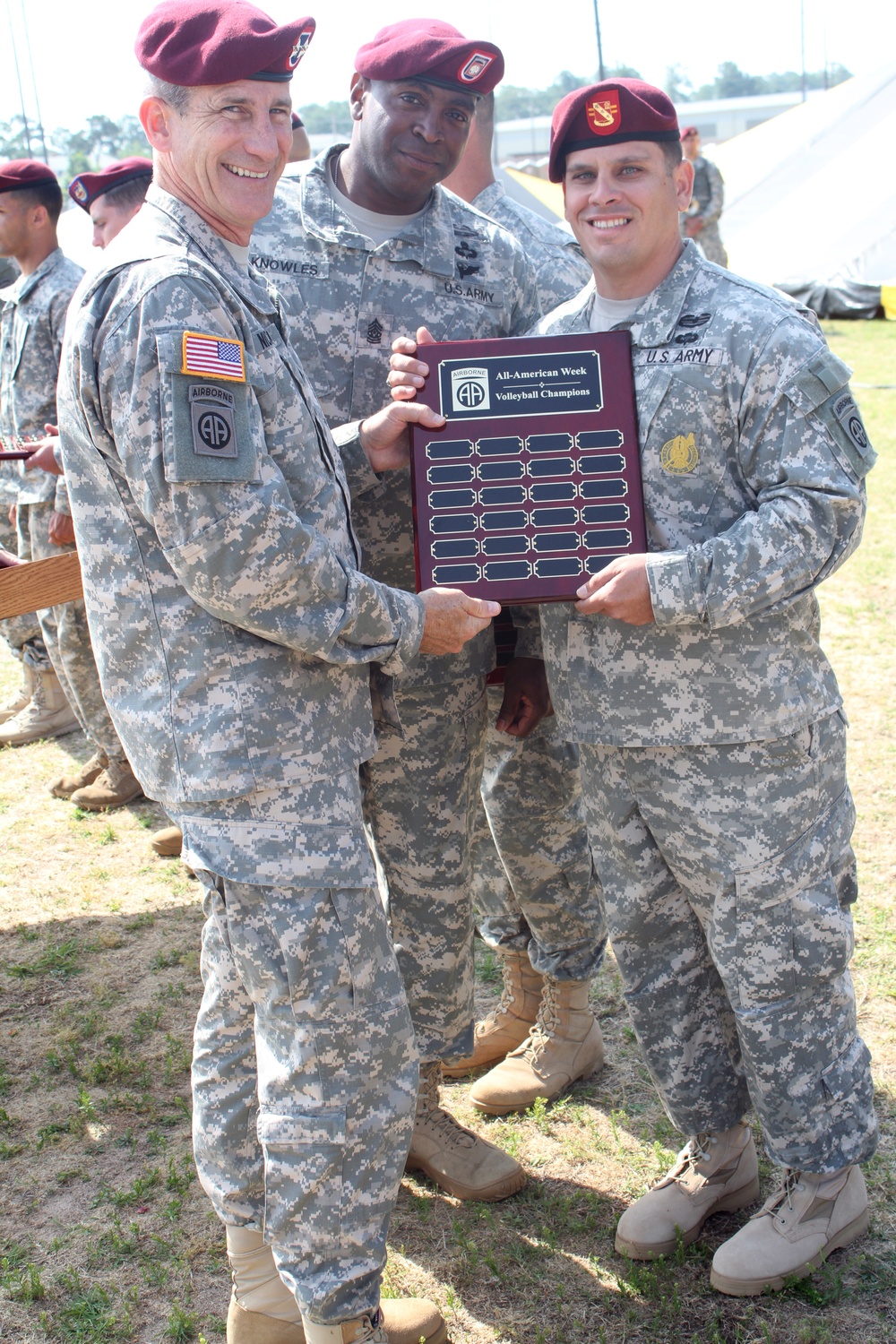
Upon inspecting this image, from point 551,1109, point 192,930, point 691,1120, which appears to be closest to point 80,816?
point 192,930

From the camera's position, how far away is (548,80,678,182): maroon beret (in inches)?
99.7

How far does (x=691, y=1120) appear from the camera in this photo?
2887 millimetres

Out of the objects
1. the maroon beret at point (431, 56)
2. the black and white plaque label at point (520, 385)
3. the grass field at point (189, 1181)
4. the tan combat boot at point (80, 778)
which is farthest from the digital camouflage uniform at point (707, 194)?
the black and white plaque label at point (520, 385)

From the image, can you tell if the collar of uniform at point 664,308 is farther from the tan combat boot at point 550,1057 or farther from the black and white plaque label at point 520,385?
the tan combat boot at point 550,1057

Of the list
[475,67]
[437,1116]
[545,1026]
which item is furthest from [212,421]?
[545,1026]

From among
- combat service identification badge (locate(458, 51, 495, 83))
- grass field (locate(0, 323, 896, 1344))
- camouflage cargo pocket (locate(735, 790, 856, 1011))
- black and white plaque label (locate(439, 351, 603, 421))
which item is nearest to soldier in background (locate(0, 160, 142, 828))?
grass field (locate(0, 323, 896, 1344))

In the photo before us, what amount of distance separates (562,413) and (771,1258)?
6.30 feet

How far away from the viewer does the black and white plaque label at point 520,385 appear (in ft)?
8.46

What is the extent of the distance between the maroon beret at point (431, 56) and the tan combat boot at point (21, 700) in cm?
456

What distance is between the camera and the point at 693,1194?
113 inches

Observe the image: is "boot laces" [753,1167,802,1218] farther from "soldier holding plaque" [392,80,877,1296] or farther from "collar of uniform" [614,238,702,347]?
"collar of uniform" [614,238,702,347]

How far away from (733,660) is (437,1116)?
154 centimetres

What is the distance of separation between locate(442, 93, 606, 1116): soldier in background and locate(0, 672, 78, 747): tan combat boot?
3.65 meters

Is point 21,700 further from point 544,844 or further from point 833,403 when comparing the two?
point 833,403
